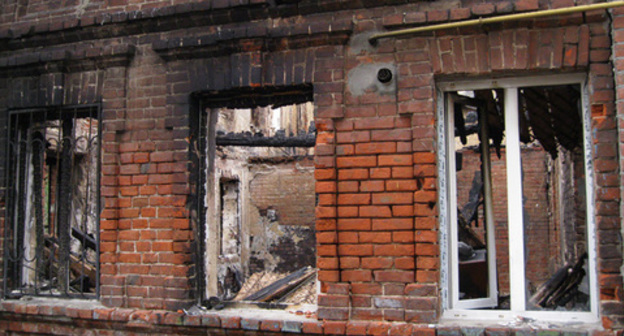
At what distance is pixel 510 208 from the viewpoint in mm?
3611

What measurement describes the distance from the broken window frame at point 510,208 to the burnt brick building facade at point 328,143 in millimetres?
14

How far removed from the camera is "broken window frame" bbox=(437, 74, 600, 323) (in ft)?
11.4

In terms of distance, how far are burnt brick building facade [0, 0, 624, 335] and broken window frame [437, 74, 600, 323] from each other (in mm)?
14

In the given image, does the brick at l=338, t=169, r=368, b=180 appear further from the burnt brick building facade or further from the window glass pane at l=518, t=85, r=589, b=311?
the window glass pane at l=518, t=85, r=589, b=311

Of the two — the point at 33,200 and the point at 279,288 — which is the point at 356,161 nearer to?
the point at 33,200

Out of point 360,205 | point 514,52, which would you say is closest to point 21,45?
point 360,205

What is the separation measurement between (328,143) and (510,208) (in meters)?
1.40

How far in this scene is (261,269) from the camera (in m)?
13.8

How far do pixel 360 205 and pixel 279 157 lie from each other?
33.4ft

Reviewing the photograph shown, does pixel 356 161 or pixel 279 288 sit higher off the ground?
pixel 356 161

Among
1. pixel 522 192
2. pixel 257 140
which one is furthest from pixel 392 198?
pixel 257 140

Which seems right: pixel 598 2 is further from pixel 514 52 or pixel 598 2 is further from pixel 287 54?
pixel 287 54

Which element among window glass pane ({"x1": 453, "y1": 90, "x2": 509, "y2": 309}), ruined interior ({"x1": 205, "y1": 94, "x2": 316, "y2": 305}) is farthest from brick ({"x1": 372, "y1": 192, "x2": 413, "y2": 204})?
ruined interior ({"x1": 205, "y1": 94, "x2": 316, "y2": 305})

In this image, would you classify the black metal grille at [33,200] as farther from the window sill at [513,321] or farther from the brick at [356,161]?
the window sill at [513,321]
